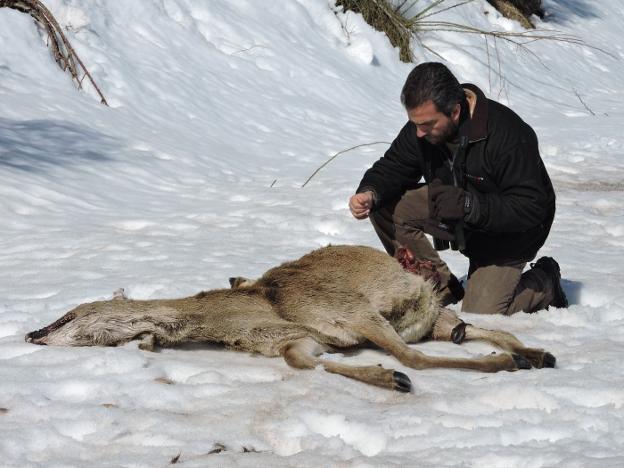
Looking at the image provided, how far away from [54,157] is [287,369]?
17.0 ft

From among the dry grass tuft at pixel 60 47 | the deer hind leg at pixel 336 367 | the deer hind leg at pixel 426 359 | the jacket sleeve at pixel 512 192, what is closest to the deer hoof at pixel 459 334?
the deer hind leg at pixel 426 359

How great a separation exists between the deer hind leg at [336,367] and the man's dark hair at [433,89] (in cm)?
140

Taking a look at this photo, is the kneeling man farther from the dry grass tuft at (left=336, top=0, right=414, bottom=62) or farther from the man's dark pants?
the dry grass tuft at (left=336, top=0, right=414, bottom=62)

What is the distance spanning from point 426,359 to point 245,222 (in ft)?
12.9

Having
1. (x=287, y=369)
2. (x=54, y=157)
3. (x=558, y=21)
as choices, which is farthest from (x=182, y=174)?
(x=558, y=21)

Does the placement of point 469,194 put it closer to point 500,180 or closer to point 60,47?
point 500,180

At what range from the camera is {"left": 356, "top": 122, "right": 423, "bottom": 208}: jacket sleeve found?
528cm

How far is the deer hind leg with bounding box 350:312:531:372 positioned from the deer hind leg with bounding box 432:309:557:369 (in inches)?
7.2

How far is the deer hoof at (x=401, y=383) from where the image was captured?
3.60 meters

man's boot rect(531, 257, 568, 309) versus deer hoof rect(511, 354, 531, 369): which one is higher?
deer hoof rect(511, 354, 531, 369)

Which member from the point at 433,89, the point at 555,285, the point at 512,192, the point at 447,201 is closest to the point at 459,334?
the point at 447,201

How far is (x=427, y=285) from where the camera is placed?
4.62 meters

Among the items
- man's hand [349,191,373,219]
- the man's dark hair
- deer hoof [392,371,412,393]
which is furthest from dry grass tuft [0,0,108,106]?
deer hoof [392,371,412,393]

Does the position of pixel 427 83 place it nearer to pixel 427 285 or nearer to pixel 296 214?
pixel 427 285
